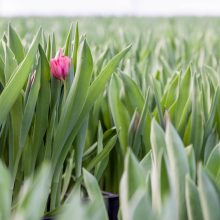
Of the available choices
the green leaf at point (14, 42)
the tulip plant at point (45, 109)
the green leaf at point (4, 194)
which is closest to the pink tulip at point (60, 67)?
the tulip plant at point (45, 109)

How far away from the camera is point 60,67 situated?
2.14ft

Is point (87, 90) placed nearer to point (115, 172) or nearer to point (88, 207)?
point (115, 172)

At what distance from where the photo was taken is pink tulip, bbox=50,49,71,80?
65cm

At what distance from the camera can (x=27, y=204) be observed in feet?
1.18

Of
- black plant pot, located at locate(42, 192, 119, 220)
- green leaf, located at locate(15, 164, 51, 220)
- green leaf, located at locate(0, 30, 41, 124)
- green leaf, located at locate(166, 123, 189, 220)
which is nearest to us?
green leaf, located at locate(15, 164, 51, 220)

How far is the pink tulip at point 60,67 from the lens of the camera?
65 cm

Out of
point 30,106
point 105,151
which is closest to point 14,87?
point 30,106

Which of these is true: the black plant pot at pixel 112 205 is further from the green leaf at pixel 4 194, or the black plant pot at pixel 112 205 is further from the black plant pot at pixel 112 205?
the green leaf at pixel 4 194

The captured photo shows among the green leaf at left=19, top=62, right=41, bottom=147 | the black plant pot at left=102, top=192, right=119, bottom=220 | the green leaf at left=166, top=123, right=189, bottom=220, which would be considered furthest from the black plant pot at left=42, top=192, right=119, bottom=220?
the green leaf at left=166, top=123, right=189, bottom=220

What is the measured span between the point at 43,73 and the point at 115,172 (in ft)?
0.76

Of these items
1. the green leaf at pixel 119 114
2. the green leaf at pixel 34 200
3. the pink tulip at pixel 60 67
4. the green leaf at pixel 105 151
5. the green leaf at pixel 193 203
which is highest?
the pink tulip at pixel 60 67

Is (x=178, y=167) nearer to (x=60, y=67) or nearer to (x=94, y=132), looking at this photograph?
(x=60, y=67)

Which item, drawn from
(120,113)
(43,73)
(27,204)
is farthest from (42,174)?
(120,113)

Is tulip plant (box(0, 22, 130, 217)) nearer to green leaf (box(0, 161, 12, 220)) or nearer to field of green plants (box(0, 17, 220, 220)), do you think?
field of green plants (box(0, 17, 220, 220))
